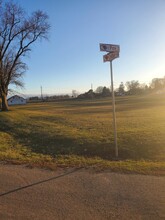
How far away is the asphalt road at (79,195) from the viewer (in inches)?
137

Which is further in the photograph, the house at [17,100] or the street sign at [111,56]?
the house at [17,100]

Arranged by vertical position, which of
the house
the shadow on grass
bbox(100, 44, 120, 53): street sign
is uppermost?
bbox(100, 44, 120, 53): street sign

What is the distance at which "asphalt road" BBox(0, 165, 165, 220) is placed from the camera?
11.4 ft

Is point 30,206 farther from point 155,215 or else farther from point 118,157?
point 118,157

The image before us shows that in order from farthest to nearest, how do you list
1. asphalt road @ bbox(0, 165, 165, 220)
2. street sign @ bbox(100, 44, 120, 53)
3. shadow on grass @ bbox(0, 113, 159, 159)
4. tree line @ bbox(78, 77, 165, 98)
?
1. tree line @ bbox(78, 77, 165, 98)
2. shadow on grass @ bbox(0, 113, 159, 159)
3. street sign @ bbox(100, 44, 120, 53)
4. asphalt road @ bbox(0, 165, 165, 220)

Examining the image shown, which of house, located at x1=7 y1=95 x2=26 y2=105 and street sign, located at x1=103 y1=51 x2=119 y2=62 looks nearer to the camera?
street sign, located at x1=103 y1=51 x2=119 y2=62

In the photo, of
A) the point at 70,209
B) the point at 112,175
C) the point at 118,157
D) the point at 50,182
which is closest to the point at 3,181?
the point at 50,182

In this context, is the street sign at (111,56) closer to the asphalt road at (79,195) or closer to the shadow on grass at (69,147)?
the shadow on grass at (69,147)

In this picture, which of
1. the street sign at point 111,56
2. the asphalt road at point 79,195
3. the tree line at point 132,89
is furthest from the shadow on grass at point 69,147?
the tree line at point 132,89

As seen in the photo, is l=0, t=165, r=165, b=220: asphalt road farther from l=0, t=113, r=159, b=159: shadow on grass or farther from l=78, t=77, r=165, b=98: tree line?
l=78, t=77, r=165, b=98: tree line

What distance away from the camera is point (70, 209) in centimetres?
362

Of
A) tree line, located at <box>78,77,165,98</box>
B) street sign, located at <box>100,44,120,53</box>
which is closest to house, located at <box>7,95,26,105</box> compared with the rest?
tree line, located at <box>78,77,165,98</box>

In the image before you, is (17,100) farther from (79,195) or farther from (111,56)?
(79,195)

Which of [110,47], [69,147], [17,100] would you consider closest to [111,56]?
[110,47]
